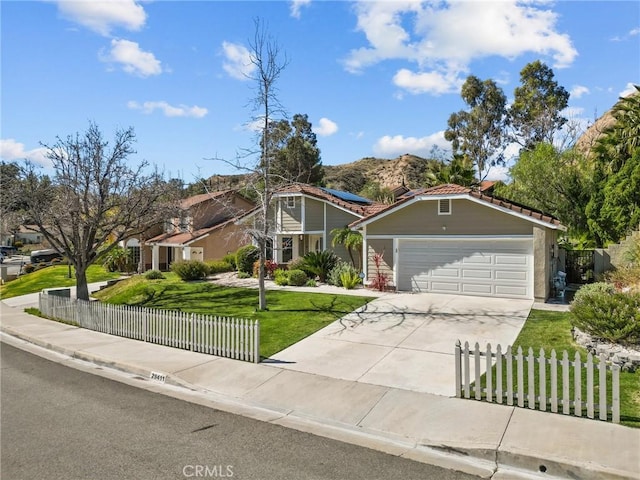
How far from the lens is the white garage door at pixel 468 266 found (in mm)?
15461

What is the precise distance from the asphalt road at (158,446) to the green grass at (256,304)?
3.45 m

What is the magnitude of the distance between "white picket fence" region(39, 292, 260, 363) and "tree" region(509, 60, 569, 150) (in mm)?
41163

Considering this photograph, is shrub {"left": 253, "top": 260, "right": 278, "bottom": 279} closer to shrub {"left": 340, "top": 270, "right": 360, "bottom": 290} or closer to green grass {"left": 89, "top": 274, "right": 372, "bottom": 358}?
green grass {"left": 89, "top": 274, "right": 372, "bottom": 358}

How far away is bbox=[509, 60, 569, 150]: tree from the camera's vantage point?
139ft

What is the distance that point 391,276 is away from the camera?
60.3ft

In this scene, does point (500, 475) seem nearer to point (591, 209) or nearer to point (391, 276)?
point (391, 276)

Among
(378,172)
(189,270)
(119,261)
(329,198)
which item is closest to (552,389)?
(329,198)

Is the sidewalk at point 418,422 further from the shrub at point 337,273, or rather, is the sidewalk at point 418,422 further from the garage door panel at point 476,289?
the shrub at point 337,273

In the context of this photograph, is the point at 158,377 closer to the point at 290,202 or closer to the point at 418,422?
the point at 418,422

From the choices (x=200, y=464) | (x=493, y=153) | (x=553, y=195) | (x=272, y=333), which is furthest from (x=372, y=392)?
(x=493, y=153)

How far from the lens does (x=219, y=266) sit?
25.6m

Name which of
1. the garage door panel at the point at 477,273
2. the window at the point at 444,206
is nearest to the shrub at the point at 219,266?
the window at the point at 444,206

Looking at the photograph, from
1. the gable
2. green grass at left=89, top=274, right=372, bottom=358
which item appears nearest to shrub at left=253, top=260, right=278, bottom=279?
green grass at left=89, top=274, right=372, bottom=358

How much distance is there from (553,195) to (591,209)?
3.06 m
